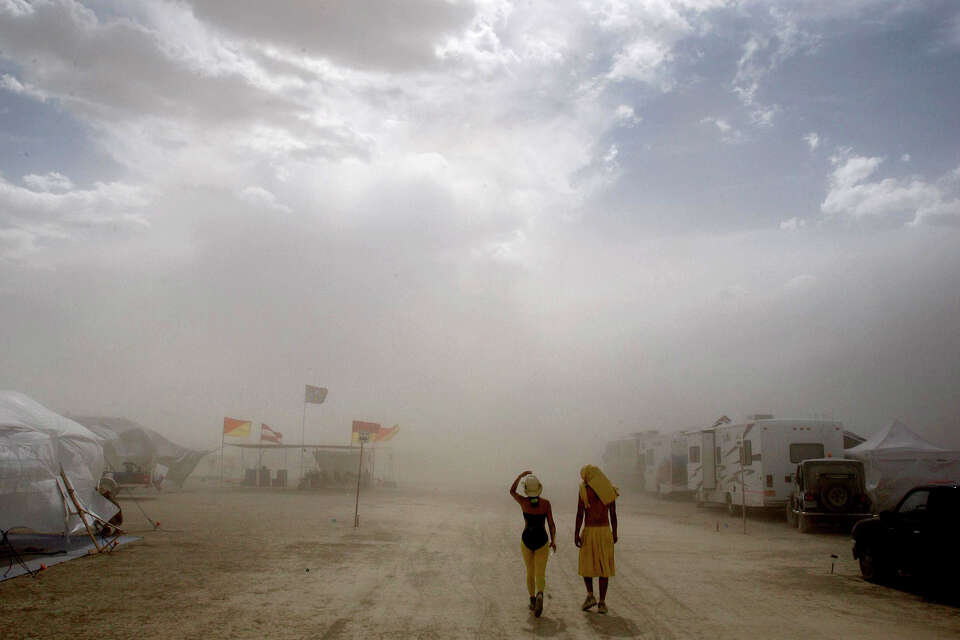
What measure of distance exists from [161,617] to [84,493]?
28.5 ft

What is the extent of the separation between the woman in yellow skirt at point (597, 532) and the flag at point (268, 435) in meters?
36.1

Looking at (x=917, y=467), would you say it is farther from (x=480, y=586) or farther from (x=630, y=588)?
(x=480, y=586)

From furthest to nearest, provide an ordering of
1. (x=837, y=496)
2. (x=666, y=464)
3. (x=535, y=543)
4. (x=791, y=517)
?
(x=666, y=464)
(x=791, y=517)
(x=837, y=496)
(x=535, y=543)

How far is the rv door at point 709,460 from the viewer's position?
90.1ft

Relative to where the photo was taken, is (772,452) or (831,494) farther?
(772,452)

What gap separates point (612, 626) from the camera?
8.24 m

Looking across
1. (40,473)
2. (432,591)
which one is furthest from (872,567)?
(40,473)

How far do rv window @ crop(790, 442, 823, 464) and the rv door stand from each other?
4444mm

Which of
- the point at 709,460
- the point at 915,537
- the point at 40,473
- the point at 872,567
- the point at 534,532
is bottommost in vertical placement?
the point at 872,567

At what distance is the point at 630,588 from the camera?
1079 centimetres

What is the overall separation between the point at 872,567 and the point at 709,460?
53.5 feet

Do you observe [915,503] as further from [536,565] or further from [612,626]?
[536,565]

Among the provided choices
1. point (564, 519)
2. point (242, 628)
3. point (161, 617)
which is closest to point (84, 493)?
point (161, 617)

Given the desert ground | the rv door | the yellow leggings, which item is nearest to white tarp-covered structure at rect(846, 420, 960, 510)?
the rv door
